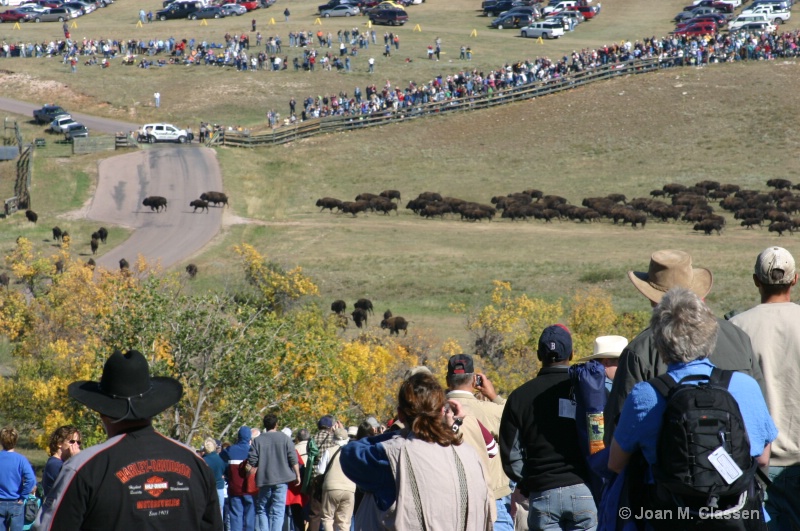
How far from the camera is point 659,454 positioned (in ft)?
16.4

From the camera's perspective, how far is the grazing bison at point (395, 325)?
3656 cm

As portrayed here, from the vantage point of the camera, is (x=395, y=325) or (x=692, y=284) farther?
(x=395, y=325)

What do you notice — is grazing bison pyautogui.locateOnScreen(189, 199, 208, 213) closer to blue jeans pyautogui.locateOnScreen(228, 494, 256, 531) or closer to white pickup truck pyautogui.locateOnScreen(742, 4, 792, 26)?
blue jeans pyautogui.locateOnScreen(228, 494, 256, 531)

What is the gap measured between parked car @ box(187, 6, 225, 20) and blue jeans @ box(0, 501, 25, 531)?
10333 cm

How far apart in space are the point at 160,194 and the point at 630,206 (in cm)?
2359

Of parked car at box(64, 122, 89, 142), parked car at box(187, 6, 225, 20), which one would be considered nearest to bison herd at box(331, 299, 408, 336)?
parked car at box(64, 122, 89, 142)

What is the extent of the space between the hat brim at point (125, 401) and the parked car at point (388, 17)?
99605 mm

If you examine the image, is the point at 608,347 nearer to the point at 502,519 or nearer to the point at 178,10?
the point at 502,519

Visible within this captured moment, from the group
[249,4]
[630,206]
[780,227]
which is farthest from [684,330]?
[249,4]

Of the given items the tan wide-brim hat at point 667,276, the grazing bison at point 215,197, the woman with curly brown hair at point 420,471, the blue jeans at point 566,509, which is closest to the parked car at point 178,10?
Result: the grazing bison at point 215,197

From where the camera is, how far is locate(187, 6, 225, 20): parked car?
108 meters

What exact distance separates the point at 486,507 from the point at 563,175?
58.8 metres

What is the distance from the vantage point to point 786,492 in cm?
630

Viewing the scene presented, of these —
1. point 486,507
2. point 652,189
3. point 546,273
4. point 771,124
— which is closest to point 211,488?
point 486,507
